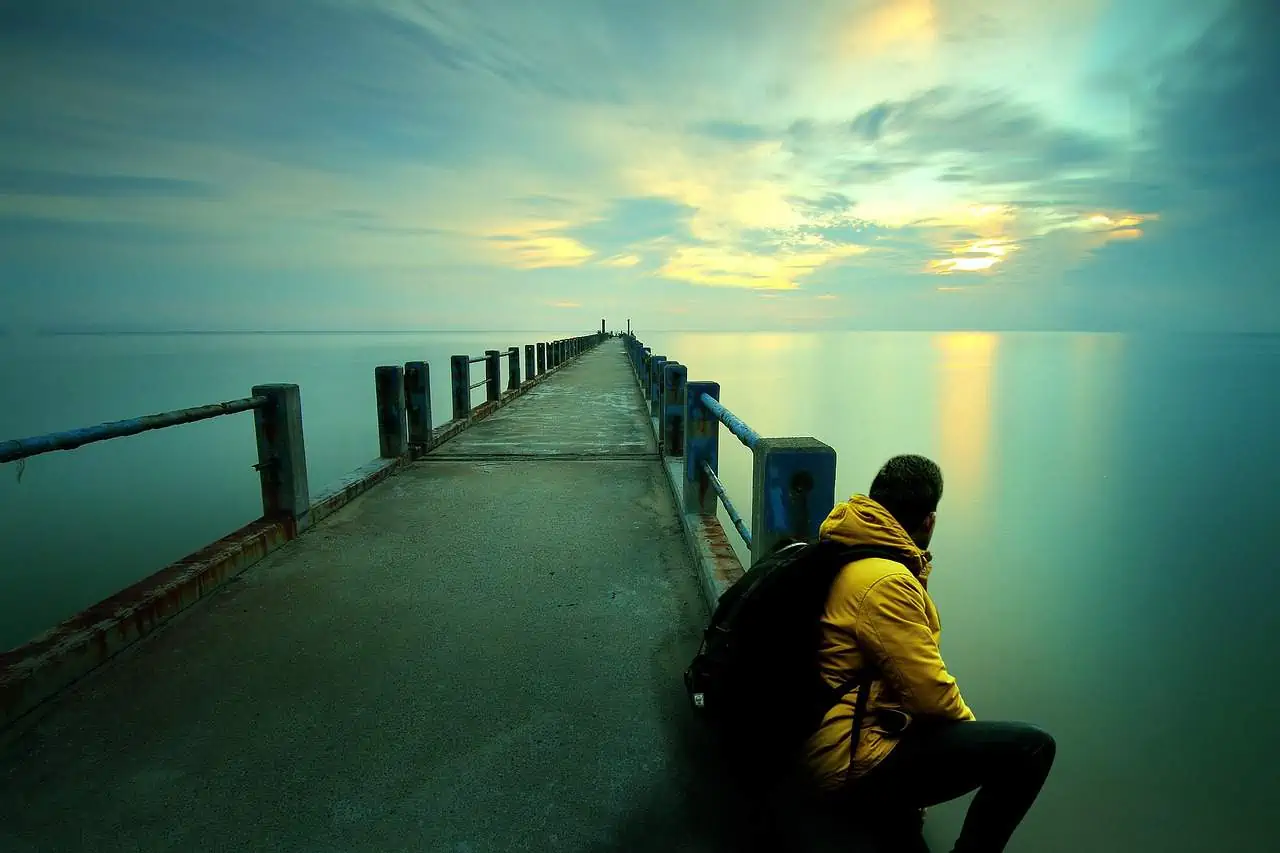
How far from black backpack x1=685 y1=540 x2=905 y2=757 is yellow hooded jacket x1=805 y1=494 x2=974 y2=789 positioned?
35mm

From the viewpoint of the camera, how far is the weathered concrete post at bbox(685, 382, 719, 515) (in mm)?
4535

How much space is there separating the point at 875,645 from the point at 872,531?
305 millimetres

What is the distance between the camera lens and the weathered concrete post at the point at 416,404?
730cm

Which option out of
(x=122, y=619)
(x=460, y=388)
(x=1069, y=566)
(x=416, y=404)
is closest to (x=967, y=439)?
(x=1069, y=566)

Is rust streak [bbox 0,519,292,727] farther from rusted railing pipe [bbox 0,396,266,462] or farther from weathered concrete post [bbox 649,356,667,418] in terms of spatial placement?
weathered concrete post [bbox 649,356,667,418]

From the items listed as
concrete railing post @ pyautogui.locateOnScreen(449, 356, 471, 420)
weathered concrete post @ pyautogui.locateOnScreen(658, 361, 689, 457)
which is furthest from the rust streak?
concrete railing post @ pyautogui.locateOnScreen(449, 356, 471, 420)

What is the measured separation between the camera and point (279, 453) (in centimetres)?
450

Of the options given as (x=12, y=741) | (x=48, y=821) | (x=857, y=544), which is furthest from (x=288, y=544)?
(x=857, y=544)

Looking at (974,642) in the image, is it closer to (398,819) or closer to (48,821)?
(398,819)

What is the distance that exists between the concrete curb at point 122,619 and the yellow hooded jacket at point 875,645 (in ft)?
9.86

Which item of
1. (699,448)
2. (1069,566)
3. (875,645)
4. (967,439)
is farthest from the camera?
(967,439)

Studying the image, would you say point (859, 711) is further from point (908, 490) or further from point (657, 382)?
point (657, 382)

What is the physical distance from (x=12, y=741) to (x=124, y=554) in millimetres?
8774

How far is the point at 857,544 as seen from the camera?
179 cm
